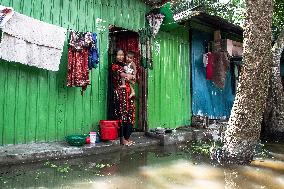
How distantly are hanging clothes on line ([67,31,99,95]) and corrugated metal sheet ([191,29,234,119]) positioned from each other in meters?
5.00

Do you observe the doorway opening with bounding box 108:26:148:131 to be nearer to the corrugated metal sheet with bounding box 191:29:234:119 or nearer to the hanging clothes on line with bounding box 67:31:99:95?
the hanging clothes on line with bounding box 67:31:99:95

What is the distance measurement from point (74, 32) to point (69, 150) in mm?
2657

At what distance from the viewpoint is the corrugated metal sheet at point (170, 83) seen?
9.36 meters

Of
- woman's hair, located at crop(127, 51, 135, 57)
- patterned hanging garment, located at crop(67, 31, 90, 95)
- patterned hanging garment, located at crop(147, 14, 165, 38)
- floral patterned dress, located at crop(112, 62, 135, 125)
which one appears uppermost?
patterned hanging garment, located at crop(147, 14, 165, 38)

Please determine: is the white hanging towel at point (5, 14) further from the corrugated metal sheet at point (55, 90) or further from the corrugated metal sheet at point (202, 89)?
the corrugated metal sheet at point (202, 89)

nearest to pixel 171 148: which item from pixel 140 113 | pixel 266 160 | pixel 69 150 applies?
pixel 140 113

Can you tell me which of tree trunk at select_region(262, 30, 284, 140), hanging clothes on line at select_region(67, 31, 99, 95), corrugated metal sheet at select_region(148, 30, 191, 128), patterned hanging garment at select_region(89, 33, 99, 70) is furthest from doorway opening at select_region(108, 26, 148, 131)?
tree trunk at select_region(262, 30, 284, 140)

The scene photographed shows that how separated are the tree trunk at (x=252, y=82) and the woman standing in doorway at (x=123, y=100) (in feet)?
8.25

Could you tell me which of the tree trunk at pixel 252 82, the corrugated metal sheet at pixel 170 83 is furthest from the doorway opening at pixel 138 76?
the tree trunk at pixel 252 82

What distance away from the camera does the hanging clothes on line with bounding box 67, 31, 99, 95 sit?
6.84m

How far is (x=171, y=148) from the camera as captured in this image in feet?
26.2

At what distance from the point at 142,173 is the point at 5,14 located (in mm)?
3886

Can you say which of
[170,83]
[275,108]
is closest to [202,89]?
[170,83]

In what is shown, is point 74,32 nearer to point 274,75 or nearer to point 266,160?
point 266,160
